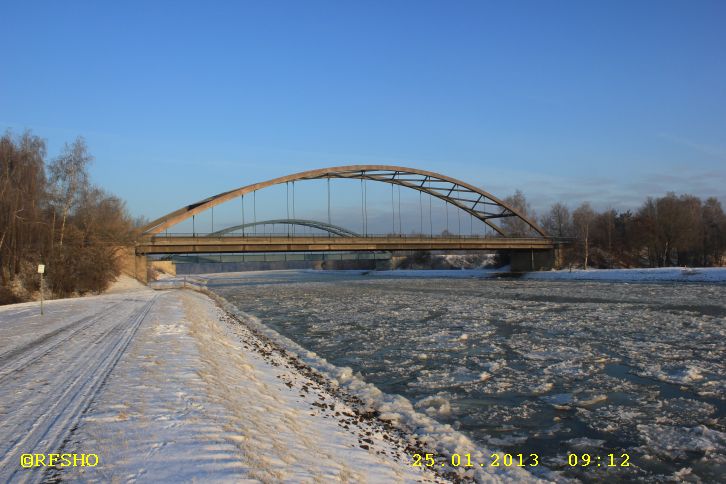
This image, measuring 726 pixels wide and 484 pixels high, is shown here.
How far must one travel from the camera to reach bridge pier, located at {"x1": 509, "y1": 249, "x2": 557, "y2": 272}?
8162cm

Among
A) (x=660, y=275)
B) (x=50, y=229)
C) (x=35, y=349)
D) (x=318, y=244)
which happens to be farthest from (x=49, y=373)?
(x=660, y=275)

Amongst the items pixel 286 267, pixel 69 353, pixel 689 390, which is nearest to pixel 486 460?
pixel 689 390

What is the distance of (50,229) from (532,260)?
7213 cm

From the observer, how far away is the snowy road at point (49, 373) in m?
6.14

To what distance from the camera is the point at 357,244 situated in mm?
63656

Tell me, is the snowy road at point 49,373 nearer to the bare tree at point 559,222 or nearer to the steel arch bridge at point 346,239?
the steel arch bridge at point 346,239

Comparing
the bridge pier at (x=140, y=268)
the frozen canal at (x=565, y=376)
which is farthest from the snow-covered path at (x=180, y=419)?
the bridge pier at (x=140, y=268)

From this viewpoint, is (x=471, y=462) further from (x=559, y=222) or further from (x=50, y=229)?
(x=559, y=222)

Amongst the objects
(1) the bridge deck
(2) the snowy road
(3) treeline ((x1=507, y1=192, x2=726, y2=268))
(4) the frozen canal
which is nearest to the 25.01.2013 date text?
(4) the frozen canal

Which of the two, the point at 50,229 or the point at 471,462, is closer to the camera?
the point at 471,462

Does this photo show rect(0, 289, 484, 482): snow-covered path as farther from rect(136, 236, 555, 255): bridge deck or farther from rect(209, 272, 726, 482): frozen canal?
rect(136, 236, 555, 255): bridge deck

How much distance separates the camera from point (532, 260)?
83812 millimetres

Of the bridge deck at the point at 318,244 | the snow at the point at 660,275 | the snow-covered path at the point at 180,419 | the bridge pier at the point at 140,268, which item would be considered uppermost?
the bridge deck at the point at 318,244

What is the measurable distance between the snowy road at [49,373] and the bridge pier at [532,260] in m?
74.0
